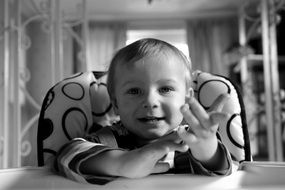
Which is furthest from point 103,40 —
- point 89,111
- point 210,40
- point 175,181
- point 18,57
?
point 175,181

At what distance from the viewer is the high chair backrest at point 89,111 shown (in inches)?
33.6

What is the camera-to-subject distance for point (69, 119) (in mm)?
887

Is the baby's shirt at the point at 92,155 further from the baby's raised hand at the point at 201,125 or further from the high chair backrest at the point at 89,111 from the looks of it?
the high chair backrest at the point at 89,111

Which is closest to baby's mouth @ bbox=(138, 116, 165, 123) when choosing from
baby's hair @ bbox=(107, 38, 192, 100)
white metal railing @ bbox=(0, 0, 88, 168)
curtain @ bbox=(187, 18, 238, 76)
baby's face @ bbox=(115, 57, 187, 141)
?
baby's face @ bbox=(115, 57, 187, 141)

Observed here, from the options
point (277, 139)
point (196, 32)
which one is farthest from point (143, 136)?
point (196, 32)

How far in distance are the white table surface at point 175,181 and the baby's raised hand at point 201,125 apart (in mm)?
51

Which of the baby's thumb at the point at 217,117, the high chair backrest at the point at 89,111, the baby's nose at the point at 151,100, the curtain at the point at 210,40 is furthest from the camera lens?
the curtain at the point at 210,40

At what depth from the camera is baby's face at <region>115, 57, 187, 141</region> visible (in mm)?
715

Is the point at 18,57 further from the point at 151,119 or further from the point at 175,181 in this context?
the point at 175,181

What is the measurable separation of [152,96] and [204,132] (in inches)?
8.2

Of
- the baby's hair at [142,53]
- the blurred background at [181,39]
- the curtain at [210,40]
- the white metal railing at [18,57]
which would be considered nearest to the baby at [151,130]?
the baby's hair at [142,53]

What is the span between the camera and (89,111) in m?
0.94

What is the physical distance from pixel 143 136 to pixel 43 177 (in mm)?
256

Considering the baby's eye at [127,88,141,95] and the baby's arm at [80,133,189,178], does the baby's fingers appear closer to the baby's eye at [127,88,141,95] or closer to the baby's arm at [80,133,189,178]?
the baby's arm at [80,133,189,178]
